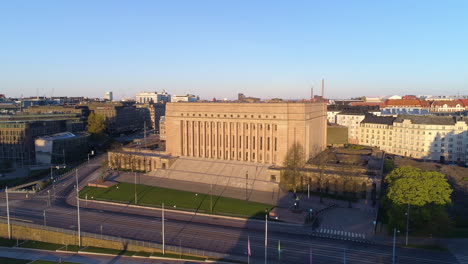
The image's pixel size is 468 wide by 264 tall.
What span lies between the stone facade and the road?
Answer: 2926cm

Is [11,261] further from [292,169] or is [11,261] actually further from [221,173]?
[292,169]

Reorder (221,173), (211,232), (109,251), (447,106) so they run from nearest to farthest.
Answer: (109,251) < (211,232) < (221,173) < (447,106)

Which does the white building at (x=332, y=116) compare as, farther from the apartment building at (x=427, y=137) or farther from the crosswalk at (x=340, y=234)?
the crosswalk at (x=340, y=234)

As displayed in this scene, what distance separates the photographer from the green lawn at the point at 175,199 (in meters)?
62.2

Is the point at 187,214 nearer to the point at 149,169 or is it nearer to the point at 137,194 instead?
the point at 137,194

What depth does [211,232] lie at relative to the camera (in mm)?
53406

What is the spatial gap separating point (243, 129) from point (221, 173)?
12.6 metres

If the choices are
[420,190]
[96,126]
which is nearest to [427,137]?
[420,190]

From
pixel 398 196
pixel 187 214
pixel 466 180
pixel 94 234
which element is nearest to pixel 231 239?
pixel 187 214

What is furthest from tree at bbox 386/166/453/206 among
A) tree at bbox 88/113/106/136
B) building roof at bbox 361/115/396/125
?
tree at bbox 88/113/106/136

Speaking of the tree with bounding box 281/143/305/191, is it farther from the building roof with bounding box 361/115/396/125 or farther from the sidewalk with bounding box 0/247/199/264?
the building roof with bounding box 361/115/396/125

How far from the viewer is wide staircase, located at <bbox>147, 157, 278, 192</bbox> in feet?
250

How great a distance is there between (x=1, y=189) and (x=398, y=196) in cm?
8184

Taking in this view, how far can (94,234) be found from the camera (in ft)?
170
